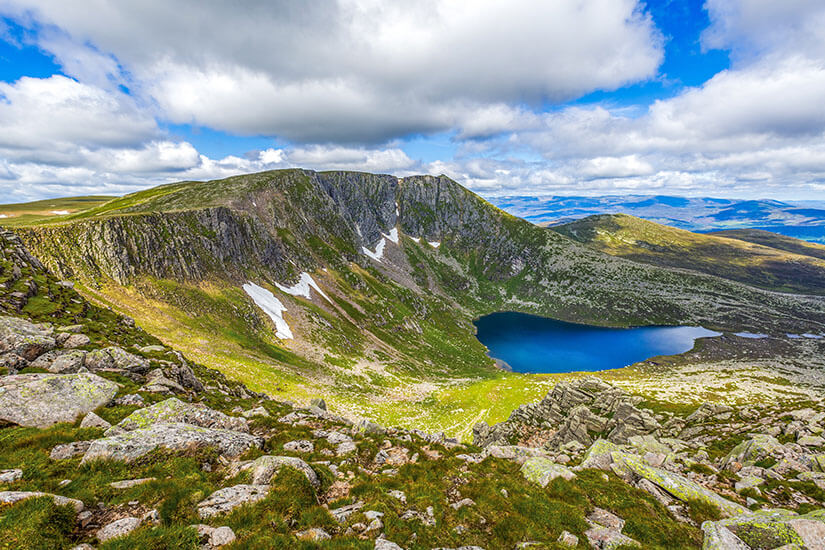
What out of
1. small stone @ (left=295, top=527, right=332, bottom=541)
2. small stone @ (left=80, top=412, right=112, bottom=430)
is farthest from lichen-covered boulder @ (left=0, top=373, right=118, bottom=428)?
small stone @ (left=295, top=527, right=332, bottom=541)

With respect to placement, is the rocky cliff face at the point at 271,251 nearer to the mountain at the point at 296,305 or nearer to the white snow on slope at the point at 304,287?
the mountain at the point at 296,305

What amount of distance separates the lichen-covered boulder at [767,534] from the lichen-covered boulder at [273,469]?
14102 mm

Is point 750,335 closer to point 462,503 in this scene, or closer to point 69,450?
point 462,503

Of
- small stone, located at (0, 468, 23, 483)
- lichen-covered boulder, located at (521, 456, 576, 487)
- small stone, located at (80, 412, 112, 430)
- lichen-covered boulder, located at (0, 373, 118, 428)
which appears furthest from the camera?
lichen-covered boulder, located at (521, 456, 576, 487)

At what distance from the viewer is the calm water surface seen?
128m

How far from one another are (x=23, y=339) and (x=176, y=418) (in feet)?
35.0

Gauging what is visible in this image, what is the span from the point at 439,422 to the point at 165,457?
53580 mm

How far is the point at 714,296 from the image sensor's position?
188375 millimetres

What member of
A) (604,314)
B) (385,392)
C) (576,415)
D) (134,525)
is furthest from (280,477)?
(604,314)

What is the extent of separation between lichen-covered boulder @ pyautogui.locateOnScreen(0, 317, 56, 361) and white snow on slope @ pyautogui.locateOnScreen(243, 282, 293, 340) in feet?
204

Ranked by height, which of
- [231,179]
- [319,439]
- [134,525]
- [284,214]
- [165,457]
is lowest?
[319,439]

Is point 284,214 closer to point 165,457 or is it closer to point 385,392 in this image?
point 385,392

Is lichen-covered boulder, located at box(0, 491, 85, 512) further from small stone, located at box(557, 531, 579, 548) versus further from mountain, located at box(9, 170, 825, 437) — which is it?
mountain, located at box(9, 170, 825, 437)

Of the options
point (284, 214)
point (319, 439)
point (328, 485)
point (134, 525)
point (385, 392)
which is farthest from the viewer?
point (284, 214)
